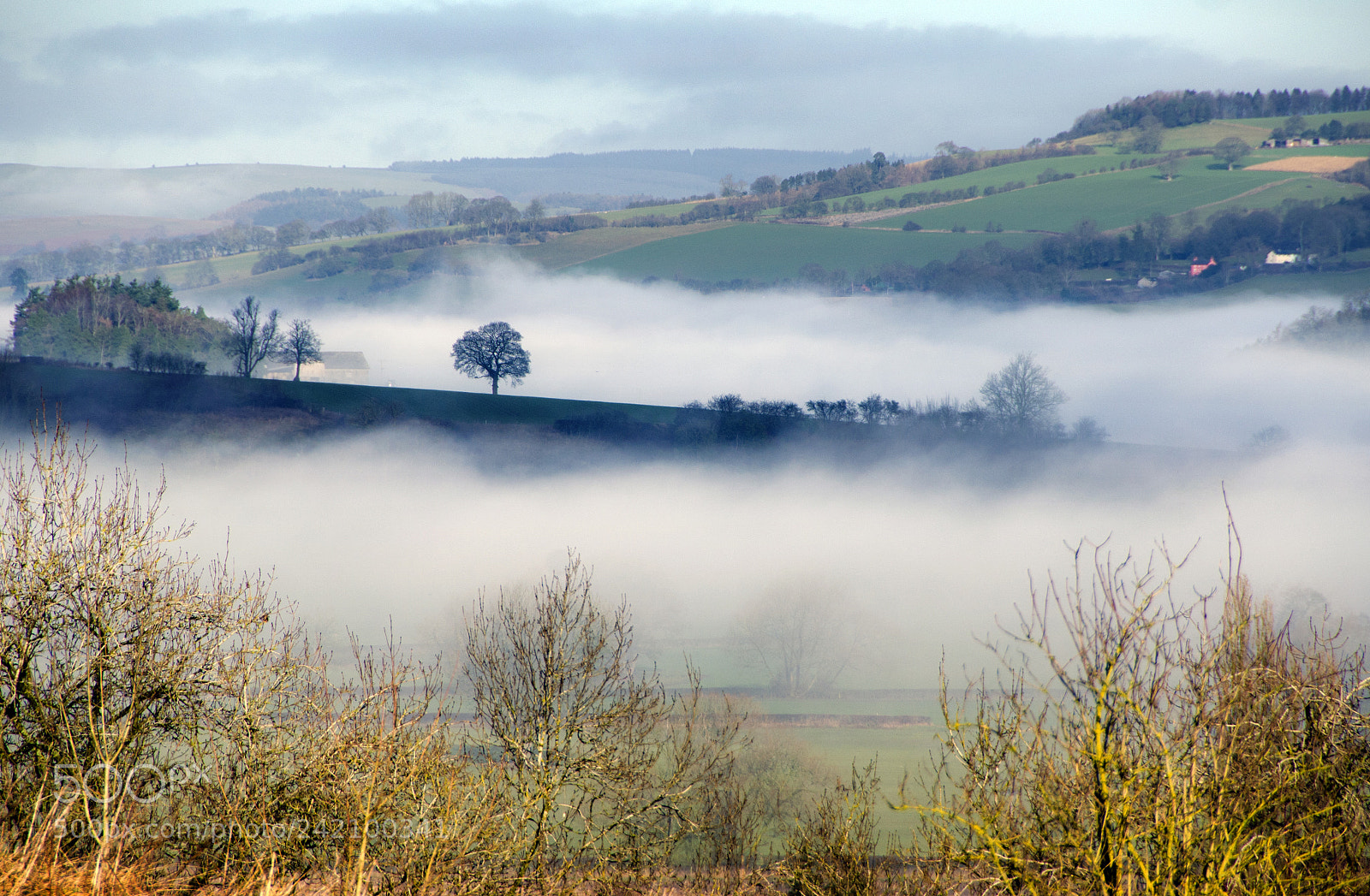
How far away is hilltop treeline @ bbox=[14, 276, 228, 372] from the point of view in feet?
369

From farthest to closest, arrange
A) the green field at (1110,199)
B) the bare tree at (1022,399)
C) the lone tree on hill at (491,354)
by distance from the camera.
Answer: the green field at (1110,199)
the bare tree at (1022,399)
the lone tree on hill at (491,354)

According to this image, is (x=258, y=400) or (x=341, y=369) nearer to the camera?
(x=258, y=400)

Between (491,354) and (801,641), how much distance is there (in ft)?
188

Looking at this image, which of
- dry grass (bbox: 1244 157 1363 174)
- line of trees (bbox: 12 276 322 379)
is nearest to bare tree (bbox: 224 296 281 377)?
line of trees (bbox: 12 276 322 379)

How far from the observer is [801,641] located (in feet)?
288

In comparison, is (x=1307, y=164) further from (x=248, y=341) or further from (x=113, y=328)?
(x=113, y=328)

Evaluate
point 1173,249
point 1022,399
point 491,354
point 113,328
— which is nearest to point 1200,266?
point 1173,249

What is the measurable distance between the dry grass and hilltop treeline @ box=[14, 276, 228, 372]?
585 feet

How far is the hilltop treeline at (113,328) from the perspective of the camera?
369 ft

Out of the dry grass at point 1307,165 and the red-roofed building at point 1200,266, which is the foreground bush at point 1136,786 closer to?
the red-roofed building at point 1200,266

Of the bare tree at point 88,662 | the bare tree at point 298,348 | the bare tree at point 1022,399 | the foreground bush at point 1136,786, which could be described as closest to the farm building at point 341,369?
the bare tree at point 298,348

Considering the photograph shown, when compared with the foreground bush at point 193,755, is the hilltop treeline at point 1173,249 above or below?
above

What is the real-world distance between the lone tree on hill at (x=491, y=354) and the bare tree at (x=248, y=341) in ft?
78.0

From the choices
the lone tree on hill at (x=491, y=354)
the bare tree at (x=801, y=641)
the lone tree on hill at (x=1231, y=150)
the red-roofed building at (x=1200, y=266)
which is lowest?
the bare tree at (x=801, y=641)
